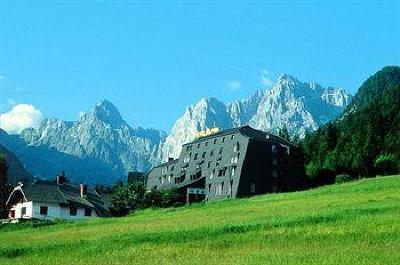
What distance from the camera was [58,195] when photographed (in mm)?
102438

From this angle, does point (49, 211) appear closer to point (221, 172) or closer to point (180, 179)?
point (221, 172)

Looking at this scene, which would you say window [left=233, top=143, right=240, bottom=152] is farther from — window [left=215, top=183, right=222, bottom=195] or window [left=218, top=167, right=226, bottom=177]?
window [left=215, top=183, right=222, bottom=195]

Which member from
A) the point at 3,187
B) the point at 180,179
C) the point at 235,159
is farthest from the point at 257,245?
the point at 180,179

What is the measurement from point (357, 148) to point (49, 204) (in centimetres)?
6076

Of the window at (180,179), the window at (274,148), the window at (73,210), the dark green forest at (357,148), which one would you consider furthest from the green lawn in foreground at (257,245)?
the window at (180,179)

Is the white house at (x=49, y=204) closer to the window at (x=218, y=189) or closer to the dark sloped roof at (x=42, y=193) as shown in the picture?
the dark sloped roof at (x=42, y=193)

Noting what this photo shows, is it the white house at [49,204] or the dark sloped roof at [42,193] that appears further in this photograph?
the dark sloped roof at [42,193]

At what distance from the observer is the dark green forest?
4953 inches

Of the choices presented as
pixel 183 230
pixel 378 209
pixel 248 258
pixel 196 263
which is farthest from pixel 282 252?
pixel 378 209

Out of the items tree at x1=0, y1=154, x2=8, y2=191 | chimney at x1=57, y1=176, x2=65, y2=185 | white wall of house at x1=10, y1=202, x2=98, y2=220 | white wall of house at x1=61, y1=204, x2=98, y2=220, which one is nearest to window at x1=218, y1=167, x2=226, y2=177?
chimney at x1=57, y1=176, x2=65, y2=185

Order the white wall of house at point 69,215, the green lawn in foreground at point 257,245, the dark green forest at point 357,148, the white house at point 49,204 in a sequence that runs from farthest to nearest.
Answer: the dark green forest at point 357,148 < the white wall of house at point 69,215 < the white house at point 49,204 < the green lawn in foreground at point 257,245

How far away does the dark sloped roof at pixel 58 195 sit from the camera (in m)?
101

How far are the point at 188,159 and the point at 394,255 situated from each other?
4323 inches

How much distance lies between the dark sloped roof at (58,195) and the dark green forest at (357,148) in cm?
3922
